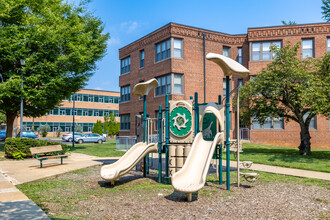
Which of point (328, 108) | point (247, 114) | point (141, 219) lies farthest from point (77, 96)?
point (141, 219)

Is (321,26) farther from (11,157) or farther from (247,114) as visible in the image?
(11,157)

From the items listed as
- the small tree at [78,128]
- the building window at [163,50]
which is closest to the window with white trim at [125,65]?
the building window at [163,50]

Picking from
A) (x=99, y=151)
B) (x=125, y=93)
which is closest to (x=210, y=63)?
(x=125, y=93)

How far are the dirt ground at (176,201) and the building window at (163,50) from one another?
20.4 metres

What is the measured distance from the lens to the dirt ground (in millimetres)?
5715

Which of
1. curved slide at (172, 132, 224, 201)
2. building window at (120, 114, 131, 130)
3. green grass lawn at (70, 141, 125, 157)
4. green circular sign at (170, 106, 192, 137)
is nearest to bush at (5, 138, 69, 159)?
green grass lawn at (70, 141, 125, 157)

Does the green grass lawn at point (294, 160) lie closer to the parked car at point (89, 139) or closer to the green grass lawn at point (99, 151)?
the green grass lawn at point (99, 151)

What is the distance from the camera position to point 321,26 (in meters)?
28.7

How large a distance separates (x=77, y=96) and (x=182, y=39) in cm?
4878

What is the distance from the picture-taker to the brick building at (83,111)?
67.4 meters

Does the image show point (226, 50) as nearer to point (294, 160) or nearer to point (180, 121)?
point (294, 160)

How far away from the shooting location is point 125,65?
117 feet

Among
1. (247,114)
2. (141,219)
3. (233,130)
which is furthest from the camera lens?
(233,130)

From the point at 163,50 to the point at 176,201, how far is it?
2336 cm
